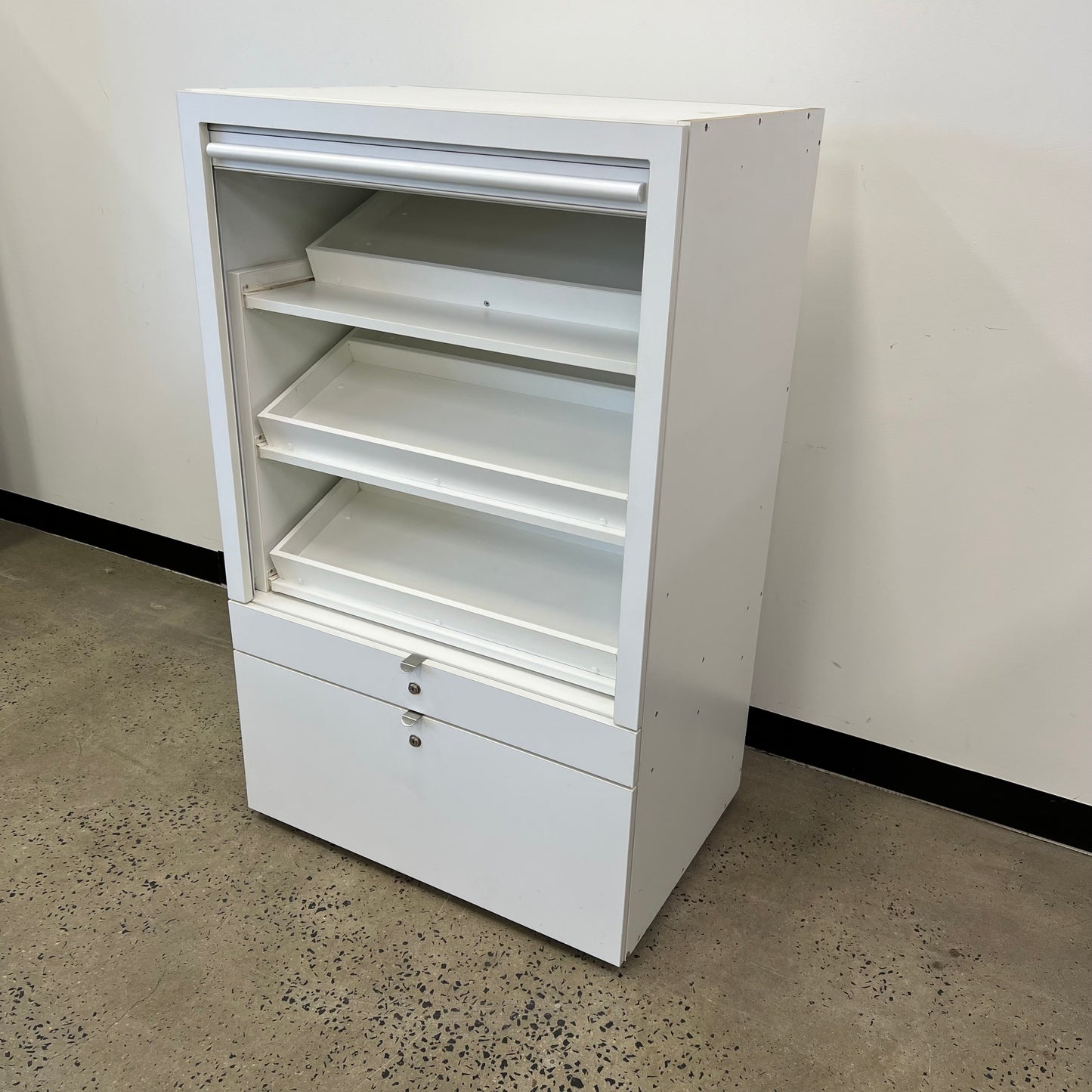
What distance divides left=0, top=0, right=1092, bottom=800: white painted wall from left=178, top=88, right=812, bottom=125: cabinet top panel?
35 centimetres

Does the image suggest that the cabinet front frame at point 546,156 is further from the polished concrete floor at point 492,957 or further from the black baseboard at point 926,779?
the black baseboard at point 926,779

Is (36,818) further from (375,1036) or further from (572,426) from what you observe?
(572,426)

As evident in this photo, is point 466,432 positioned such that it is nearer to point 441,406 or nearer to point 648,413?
point 441,406

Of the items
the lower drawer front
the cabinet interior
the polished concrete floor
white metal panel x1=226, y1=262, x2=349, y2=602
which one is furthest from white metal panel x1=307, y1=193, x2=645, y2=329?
the polished concrete floor

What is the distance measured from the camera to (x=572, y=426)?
5.32 ft

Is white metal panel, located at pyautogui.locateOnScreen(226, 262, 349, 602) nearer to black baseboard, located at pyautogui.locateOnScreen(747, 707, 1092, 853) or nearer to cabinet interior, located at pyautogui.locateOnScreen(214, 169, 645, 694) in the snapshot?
cabinet interior, located at pyautogui.locateOnScreen(214, 169, 645, 694)

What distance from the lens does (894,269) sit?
1.83 m

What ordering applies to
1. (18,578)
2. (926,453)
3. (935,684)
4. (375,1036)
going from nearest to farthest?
(375,1036)
(926,453)
(935,684)
(18,578)

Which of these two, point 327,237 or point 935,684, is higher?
point 327,237

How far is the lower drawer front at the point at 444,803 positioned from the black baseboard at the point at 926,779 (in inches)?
30.7

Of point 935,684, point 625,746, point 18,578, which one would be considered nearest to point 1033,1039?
point 935,684

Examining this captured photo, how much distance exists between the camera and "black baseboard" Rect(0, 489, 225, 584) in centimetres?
296

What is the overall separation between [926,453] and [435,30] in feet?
4.34

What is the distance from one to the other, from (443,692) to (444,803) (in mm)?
221
